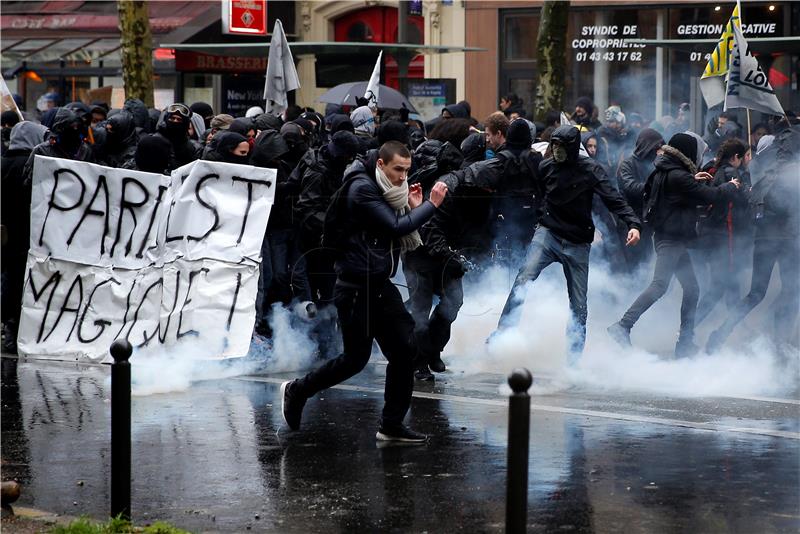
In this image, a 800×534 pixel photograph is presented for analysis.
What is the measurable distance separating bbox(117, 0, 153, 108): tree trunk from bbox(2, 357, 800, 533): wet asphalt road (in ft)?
38.5

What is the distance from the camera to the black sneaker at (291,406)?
785 cm

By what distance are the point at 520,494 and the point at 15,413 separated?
4.70m

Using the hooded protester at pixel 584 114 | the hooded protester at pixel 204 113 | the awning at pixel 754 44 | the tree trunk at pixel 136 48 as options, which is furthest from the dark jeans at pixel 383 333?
the tree trunk at pixel 136 48

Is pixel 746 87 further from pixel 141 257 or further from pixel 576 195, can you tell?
pixel 141 257

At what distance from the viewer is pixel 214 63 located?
77.9 ft

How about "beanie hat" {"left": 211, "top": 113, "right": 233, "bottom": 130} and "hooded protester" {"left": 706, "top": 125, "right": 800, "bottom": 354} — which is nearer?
"hooded protester" {"left": 706, "top": 125, "right": 800, "bottom": 354}

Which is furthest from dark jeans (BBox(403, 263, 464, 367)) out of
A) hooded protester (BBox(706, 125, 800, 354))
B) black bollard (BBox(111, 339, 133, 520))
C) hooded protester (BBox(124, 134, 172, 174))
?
black bollard (BBox(111, 339, 133, 520))

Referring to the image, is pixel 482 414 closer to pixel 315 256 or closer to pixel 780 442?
pixel 780 442

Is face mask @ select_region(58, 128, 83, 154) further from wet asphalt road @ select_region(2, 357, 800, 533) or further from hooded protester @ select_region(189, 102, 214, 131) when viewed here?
hooded protester @ select_region(189, 102, 214, 131)

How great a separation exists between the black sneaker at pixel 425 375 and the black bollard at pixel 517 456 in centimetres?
483

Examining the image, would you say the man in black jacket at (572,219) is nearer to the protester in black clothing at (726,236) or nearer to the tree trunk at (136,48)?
the protester in black clothing at (726,236)

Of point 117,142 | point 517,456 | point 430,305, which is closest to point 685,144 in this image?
point 430,305

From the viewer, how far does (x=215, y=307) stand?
9.80 metres

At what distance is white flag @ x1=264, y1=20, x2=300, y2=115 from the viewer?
14438mm
